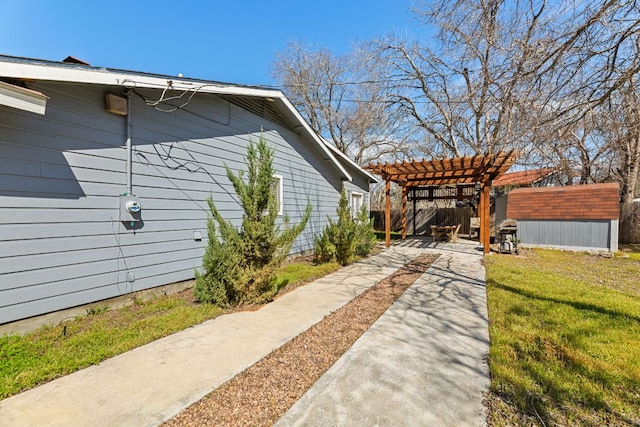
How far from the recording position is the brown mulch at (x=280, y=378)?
1990 mm

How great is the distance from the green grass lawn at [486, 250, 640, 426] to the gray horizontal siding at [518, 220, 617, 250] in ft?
15.3

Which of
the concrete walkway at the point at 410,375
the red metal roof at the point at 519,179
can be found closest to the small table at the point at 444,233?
the red metal roof at the point at 519,179

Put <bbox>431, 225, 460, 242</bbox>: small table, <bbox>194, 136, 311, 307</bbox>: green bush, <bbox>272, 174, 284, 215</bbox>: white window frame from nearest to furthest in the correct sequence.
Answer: <bbox>194, 136, 311, 307</bbox>: green bush → <bbox>272, 174, 284, 215</bbox>: white window frame → <bbox>431, 225, 460, 242</bbox>: small table

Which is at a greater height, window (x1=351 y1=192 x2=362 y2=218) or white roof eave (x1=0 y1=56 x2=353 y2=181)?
white roof eave (x1=0 y1=56 x2=353 y2=181)

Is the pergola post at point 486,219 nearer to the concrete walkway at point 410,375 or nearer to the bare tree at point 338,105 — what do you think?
the concrete walkway at point 410,375

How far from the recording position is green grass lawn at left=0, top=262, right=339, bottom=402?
97.3 inches

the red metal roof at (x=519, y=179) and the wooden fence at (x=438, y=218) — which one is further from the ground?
the red metal roof at (x=519, y=179)

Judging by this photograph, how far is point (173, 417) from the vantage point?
6.44 ft

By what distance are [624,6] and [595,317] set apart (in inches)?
153

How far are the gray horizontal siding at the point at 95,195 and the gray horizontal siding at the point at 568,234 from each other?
1110cm

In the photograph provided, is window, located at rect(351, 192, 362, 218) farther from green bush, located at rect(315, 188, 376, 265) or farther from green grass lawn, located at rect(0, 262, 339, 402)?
green grass lawn, located at rect(0, 262, 339, 402)

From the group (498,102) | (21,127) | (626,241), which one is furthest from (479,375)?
(626,241)

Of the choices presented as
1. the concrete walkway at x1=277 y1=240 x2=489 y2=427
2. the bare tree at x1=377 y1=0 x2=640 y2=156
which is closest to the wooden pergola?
the bare tree at x1=377 y1=0 x2=640 y2=156

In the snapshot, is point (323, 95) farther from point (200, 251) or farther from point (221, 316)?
point (221, 316)
